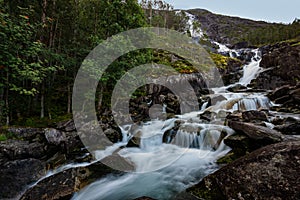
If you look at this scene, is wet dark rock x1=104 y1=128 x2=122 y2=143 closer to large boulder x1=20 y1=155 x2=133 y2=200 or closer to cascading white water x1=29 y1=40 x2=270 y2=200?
cascading white water x1=29 y1=40 x2=270 y2=200

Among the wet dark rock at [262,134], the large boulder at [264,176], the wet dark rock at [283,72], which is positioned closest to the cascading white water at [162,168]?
the wet dark rock at [262,134]

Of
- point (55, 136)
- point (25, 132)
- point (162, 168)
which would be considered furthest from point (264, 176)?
point (25, 132)

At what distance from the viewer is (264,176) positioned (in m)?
3.09

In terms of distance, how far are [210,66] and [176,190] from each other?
63.5 ft

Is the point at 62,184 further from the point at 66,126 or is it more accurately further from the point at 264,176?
the point at 66,126

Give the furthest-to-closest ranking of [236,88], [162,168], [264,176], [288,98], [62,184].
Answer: [236,88], [288,98], [162,168], [62,184], [264,176]

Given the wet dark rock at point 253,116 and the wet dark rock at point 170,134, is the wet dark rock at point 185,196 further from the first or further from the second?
the wet dark rock at point 253,116

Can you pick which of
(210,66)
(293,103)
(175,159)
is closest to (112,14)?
(175,159)

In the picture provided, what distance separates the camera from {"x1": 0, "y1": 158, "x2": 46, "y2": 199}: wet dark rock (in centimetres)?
484

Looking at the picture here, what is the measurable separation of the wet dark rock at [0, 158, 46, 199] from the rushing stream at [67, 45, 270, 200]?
1.85 m

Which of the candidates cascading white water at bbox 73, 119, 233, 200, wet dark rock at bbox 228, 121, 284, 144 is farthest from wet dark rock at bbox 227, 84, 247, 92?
wet dark rock at bbox 228, 121, 284, 144

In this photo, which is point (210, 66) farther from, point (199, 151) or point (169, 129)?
point (199, 151)

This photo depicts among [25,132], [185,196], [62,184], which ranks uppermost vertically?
[25,132]

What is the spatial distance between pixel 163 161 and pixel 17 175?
4.71 m
